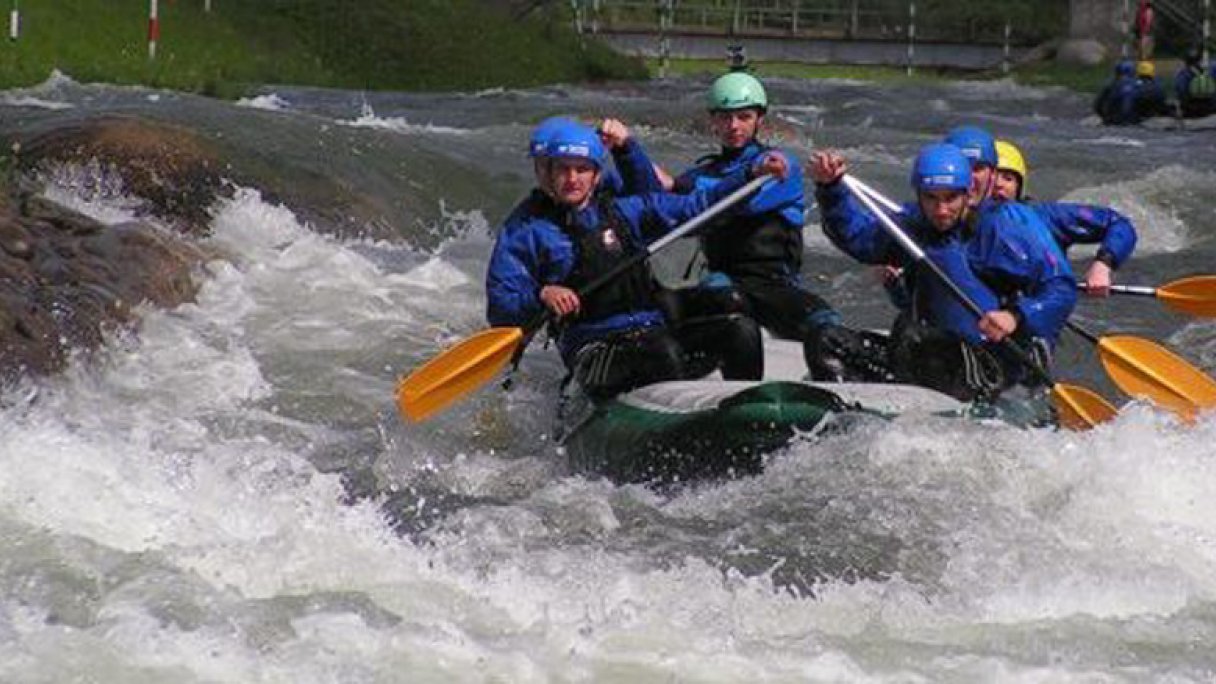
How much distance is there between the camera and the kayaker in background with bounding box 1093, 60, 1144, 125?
92.5ft

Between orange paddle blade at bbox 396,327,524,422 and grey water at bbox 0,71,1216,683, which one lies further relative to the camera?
orange paddle blade at bbox 396,327,524,422

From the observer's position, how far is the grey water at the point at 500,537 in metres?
5.11

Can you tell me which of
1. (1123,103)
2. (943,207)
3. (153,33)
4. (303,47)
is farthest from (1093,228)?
(303,47)

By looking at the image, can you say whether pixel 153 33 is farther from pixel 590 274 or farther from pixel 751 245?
pixel 590 274

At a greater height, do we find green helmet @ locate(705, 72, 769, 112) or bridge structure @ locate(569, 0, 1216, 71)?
green helmet @ locate(705, 72, 769, 112)

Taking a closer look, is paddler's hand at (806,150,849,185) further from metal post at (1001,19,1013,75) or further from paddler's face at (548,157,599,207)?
metal post at (1001,19,1013,75)

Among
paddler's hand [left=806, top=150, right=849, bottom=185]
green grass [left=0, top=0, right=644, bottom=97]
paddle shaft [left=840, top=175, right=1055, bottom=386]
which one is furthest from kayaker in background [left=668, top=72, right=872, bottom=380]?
green grass [left=0, top=0, right=644, bottom=97]

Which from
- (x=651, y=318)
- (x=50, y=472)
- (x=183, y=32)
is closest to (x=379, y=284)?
(x=651, y=318)

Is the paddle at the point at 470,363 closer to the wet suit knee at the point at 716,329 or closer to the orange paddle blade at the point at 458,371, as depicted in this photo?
the orange paddle blade at the point at 458,371

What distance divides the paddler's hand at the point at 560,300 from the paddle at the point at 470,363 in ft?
0.22

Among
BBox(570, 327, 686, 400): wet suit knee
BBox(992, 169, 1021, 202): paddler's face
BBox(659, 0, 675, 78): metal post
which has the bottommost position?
BBox(659, 0, 675, 78): metal post

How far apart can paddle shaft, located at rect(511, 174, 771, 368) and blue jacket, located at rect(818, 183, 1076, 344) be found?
0.35 meters

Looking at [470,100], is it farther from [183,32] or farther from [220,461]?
[220,461]

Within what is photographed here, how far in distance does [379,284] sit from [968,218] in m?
4.32
